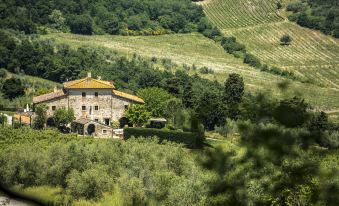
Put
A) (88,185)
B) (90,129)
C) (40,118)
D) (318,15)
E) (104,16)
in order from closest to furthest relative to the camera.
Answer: (88,185) → (40,118) → (90,129) → (104,16) → (318,15)

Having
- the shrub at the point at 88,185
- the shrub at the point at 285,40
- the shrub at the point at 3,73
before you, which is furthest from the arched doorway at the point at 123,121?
the shrub at the point at 285,40

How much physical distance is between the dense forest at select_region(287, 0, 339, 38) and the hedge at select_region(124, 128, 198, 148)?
10251cm

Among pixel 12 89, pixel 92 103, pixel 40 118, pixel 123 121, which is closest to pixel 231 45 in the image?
pixel 12 89

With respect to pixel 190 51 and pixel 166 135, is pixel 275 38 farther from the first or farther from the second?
pixel 166 135

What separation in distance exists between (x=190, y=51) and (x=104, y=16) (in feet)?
79.5

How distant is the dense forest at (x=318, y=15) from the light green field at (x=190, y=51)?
72.2 ft

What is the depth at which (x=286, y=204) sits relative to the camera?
20266mm

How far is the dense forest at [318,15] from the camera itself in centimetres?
16688

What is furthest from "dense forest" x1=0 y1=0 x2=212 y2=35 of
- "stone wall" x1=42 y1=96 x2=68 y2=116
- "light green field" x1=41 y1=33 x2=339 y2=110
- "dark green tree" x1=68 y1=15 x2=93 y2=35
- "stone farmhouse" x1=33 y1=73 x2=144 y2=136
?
"stone wall" x1=42 y1=96 x2=68 y2=116

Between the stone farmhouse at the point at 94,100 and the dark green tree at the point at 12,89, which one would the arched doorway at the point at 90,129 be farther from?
the dark green tree at the point at 12,89

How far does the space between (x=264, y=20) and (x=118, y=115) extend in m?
101

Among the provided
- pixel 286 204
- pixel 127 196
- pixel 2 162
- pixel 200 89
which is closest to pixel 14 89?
pixel 200 89

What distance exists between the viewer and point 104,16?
546 feet

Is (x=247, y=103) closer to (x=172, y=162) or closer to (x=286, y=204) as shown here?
(x=286, y=204)
